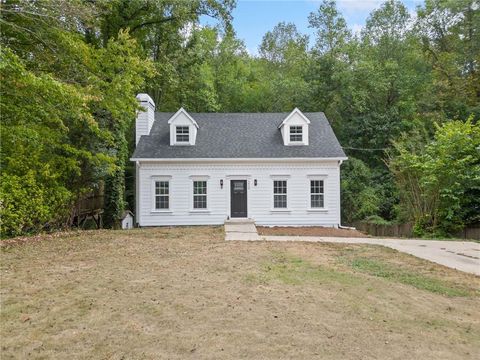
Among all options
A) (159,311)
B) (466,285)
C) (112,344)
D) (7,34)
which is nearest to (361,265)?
(466,285)

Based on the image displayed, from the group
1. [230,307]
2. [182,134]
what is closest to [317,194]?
[182,134]

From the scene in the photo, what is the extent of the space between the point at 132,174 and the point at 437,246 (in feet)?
62.1

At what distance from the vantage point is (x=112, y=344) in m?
3.62

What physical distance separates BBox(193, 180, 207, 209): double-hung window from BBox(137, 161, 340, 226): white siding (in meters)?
0.21

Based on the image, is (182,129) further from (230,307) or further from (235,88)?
(230,307)

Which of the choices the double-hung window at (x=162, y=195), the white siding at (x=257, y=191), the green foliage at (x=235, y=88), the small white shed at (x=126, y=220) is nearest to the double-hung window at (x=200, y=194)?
the white siding at (x=257, y=191)

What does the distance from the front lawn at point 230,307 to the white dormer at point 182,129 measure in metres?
9.91

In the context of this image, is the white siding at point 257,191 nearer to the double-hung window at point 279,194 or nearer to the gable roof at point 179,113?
the double-hung window at point 279,194

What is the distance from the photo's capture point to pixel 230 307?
15.5 ft

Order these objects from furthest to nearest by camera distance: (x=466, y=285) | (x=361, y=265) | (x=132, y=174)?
(x=132, y=174), (x=361, y=265), (x=466, y=285)

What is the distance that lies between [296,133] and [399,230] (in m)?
6.90

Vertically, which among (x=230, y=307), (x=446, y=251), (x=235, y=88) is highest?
(x=235, y=88)

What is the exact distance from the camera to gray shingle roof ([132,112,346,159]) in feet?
56.1

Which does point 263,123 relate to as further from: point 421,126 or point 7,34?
point 7,34
